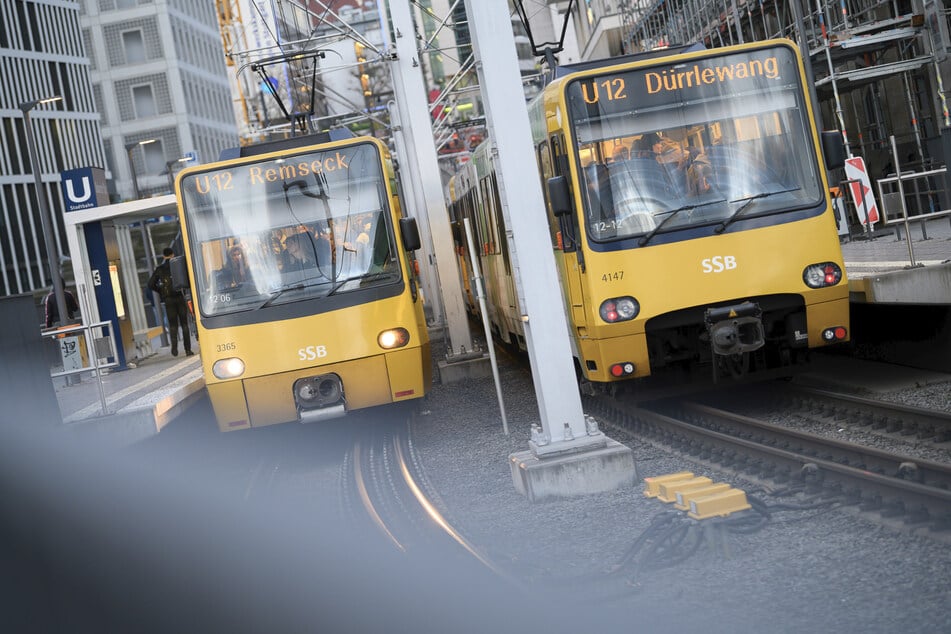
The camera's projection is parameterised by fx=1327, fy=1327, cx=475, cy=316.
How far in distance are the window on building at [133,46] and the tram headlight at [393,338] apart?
267 ft

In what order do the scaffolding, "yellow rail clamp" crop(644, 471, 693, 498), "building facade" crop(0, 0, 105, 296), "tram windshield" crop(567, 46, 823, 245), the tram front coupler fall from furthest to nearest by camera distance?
"building facade" crop(0, 0, 105, 296), the scaffolding, "tram windshield" crop(567, 46, 823, 245), the tram front coupler, "yellow rail clamp" crop(644, 471, 693, 498)

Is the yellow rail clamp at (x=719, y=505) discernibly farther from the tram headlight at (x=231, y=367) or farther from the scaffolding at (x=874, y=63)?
the scaffolding at (x=874, y=63)

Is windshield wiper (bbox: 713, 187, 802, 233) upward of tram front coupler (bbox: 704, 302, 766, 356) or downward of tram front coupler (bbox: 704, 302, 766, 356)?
upward

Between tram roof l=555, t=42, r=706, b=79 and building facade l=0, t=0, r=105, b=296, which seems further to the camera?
building facade l=0, t=0, r=105, b=296

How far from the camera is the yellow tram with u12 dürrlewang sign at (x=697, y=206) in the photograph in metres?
11.5

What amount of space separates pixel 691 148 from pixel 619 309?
61.3 inches

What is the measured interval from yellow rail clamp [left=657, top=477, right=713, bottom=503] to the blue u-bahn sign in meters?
18.1

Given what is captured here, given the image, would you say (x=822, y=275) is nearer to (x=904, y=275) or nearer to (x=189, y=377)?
(x=904, y=275)

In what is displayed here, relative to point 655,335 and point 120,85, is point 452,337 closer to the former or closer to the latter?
point 655,335

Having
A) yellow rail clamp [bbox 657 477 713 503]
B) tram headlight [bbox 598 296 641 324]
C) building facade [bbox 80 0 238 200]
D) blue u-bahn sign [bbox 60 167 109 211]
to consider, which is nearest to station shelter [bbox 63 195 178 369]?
blue u-bahn sign [bbox 60 167 109 211]

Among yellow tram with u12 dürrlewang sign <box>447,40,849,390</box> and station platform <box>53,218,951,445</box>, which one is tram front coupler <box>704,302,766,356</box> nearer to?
yellow tram with u12 dürrlewang sign <box>447,40,849,390</box>

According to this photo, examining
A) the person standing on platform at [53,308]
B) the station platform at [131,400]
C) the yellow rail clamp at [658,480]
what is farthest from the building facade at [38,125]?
the yellow rail clamp at [658,480]

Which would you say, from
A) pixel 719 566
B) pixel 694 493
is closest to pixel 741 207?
pixel 694 493

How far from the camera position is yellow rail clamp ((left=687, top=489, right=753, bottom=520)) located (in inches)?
301
